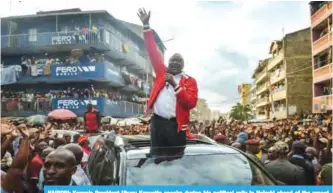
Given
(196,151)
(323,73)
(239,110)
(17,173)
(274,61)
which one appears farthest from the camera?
(239,110)

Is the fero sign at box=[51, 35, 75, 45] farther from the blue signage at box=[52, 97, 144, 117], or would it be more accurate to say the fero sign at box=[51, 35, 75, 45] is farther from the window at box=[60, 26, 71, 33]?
the blue signage at box=[52, 97, 144, 117]

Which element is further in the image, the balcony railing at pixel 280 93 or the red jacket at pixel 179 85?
the balcony railing at pixel 280 93

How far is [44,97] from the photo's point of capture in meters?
3.76

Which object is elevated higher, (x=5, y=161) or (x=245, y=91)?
(x=245, y=91)

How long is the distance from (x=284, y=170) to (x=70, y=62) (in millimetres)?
1763

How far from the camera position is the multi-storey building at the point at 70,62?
12.1ft

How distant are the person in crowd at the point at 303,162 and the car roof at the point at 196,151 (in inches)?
25.2

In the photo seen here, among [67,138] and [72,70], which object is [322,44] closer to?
[72,70]

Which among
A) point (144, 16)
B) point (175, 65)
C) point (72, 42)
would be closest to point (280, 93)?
point (175, 65)

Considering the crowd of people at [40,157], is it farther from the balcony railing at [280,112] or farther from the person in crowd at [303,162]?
the balcony railing at [280,112]

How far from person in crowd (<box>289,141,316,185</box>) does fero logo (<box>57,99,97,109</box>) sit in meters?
1.60

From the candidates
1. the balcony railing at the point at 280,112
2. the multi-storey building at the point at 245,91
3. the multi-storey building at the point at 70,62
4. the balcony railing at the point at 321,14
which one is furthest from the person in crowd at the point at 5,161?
the balcony railing at the point at 321,14

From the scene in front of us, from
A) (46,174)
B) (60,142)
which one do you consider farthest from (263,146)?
(46,174)

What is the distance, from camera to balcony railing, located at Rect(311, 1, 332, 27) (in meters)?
3.30
